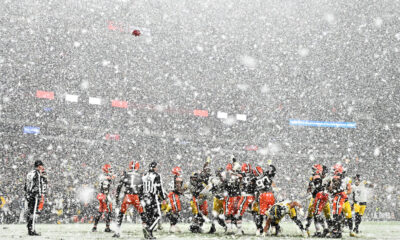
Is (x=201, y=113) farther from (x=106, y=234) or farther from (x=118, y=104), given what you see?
(x=106, y=234)

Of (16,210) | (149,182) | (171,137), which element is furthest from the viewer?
(171,137)

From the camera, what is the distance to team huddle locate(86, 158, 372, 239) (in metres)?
11.5

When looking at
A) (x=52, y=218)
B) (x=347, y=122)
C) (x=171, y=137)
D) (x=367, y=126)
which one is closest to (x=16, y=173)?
(x=52, y=218)

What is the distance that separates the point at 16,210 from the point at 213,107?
5202 centimetres

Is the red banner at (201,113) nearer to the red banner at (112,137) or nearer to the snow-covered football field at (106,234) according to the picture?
the red banner at (112,137)

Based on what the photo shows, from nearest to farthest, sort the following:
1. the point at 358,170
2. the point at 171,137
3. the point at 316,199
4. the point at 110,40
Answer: the point at 316,199, the point at 358,170, the point at 171,137, the point at 110,40

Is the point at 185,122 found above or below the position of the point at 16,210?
above

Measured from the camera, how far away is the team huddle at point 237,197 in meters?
11.5

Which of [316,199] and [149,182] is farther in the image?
[316,199]

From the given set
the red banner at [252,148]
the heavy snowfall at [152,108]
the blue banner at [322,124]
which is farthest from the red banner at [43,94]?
the blue banner at [322,124]

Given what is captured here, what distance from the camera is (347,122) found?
6328 centimetres

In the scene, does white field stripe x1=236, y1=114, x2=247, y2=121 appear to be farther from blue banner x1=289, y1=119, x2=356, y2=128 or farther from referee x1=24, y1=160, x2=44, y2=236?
referee x1=24, y1=160, x2=44, y2=236

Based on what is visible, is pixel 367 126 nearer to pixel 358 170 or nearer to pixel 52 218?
pixel 358 170

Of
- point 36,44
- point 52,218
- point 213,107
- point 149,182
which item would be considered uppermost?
point 36,44
